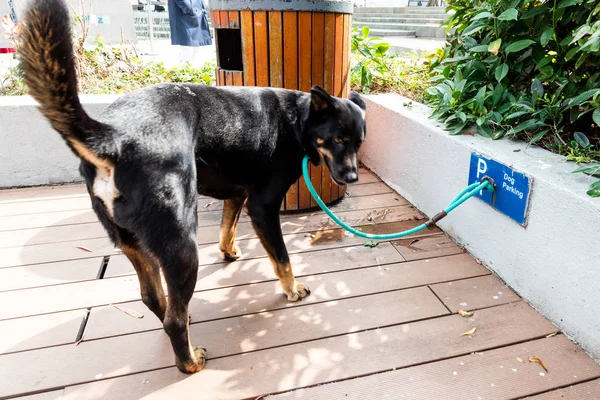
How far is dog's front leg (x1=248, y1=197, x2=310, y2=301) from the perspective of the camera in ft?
7.65

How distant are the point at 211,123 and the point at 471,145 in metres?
1.77

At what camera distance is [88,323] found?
2.29 metres

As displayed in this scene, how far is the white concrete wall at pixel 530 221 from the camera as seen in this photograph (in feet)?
6.74

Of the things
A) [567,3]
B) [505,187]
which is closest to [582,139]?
[505,187]

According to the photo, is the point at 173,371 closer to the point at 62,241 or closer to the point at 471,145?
the point at 62,241

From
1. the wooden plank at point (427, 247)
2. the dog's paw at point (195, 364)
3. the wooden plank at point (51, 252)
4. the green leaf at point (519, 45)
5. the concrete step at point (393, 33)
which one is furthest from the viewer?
the concrete step at point (393, 33)

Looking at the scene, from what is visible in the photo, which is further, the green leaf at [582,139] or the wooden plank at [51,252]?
the wooden plank at [51,252]

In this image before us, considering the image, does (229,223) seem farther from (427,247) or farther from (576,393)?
(576,393)

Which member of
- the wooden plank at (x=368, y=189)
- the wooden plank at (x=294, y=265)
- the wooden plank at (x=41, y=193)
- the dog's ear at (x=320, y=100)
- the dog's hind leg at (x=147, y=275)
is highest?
the dog's ear at (x=320, y=100)

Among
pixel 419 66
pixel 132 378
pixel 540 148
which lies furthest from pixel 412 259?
pixel 419 66

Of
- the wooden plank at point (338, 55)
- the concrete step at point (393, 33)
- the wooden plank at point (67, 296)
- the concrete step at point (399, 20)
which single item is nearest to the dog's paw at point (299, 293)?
the wooden plank at point (67, 296)

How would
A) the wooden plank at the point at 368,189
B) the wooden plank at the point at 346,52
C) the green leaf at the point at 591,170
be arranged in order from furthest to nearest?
1. the wooden plank at the point at 368,189
2. the wooden plank at the point at 346,52
3. the green leaf at the point at 591,170

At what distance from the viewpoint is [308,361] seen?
205 cm

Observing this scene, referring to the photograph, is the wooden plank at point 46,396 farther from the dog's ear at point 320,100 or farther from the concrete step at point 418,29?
the concrete step at point 418,29
